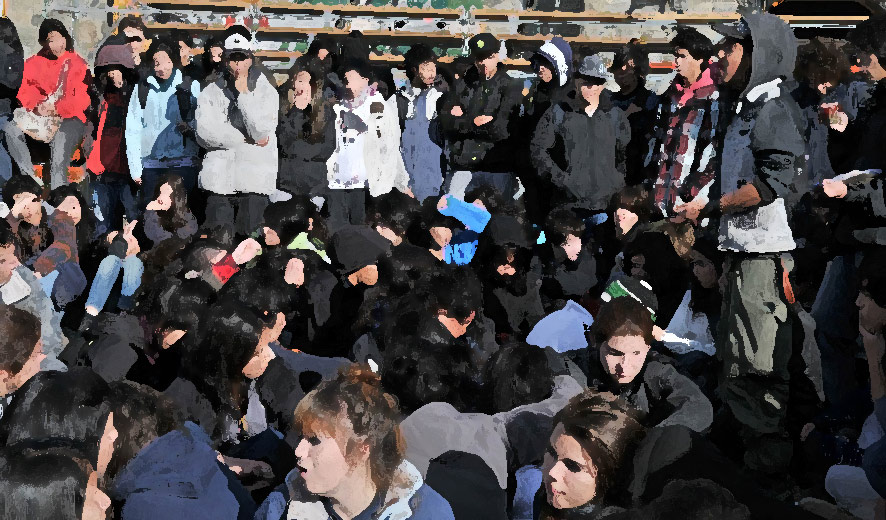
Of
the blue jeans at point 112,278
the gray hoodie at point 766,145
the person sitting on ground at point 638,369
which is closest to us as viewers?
the person sitting on ground at point 638,369

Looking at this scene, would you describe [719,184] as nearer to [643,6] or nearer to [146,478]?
[146,478]

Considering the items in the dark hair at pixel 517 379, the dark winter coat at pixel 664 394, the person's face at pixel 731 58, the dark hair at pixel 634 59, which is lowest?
the dark winter coat at pixel 664 394

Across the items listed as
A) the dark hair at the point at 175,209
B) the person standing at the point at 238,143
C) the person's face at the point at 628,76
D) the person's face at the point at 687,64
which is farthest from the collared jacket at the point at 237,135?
the person's face at the point at 687,64

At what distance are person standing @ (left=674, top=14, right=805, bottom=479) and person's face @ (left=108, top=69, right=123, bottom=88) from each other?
5144 millimetres

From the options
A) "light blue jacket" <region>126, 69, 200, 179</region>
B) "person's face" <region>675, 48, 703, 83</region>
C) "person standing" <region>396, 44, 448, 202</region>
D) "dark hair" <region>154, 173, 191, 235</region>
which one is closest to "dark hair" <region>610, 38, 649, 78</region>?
"person's face" <region>675, 48, 703, 83</region>

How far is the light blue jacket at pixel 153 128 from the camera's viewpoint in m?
9.09

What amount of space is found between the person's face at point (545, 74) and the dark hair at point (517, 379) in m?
4.13

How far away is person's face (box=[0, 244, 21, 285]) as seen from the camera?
630 centimetres

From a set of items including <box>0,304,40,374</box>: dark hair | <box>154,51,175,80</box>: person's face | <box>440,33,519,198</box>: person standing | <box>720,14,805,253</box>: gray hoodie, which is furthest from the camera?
<box>154,51,175,80</box>: person's face

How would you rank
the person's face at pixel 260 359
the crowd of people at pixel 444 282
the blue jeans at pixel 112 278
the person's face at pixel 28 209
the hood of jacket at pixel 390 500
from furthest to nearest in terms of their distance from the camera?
the person's face at pixel 28 209, the blue jeans at pixel 112 278, the person's face at pixel 260 359, the crowd of people at pixel 444 282, the hood of jacket at pixel 390 500

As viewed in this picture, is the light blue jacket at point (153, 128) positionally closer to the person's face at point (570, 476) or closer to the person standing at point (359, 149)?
the person standing at point (359, 149)

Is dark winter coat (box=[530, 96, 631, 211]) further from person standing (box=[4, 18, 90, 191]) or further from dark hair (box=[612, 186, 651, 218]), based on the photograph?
person standing (box=[4, 18, 90, 191])

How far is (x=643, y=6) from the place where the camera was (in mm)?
14773

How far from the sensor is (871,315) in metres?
4.82
